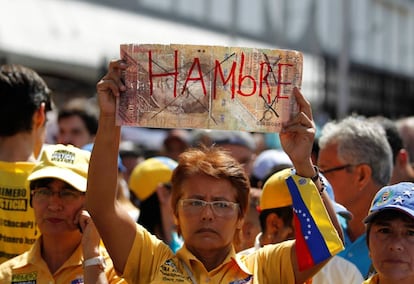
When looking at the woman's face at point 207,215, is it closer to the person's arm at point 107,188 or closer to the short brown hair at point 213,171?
the short brown hair at point 213,171

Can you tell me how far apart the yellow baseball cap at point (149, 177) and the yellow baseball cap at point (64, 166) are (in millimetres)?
2130

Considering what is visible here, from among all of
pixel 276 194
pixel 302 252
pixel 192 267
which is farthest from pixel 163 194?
pixel 302 252

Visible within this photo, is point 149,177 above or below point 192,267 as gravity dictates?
above

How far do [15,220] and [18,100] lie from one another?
2.06 ft

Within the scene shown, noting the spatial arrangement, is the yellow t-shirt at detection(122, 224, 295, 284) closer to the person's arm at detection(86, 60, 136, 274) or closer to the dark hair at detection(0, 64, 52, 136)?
the person's arm at detection(86, 60, 136, 274)

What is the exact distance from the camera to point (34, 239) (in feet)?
16.1

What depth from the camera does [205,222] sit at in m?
3.94

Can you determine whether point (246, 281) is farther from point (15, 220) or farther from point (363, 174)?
point (363, 174)

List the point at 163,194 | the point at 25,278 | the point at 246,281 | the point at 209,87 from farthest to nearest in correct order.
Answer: the point at 163,194, the point at 25,278, the point at 246,281, the point at 209,87

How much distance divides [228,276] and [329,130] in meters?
1.96

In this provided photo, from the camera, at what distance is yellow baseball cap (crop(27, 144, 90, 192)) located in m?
4.47

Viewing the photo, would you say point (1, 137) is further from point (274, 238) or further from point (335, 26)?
point (335, 26)

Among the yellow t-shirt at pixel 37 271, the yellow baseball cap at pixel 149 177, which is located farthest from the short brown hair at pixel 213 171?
the yellow baseball cap at pixel 149 177

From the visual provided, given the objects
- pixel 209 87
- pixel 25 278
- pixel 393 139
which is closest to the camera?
pixel 209 87
